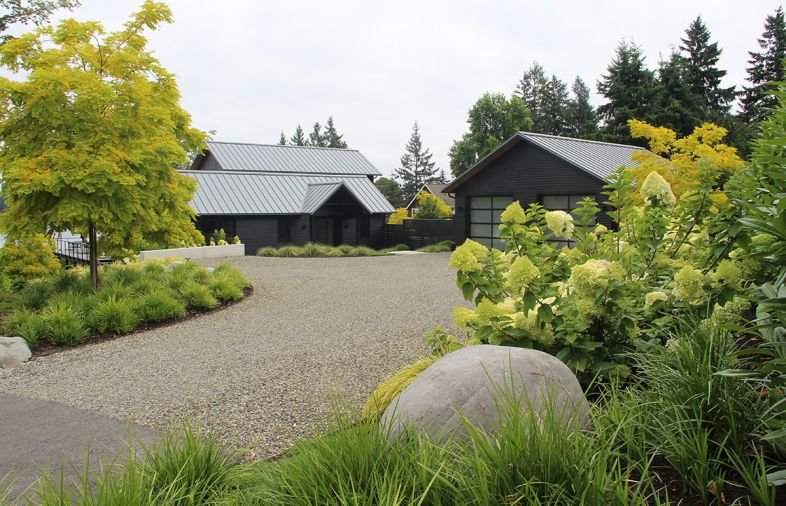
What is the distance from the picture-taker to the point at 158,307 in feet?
32.4

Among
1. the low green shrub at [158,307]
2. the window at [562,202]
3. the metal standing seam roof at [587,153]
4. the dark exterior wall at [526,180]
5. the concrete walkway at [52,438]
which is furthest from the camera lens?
the window at [562,202]

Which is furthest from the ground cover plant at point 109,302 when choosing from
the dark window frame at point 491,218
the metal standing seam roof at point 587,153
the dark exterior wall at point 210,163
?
the dark exterior wall at point 210,163

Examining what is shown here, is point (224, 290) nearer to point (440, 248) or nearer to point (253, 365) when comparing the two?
point (253, 365)

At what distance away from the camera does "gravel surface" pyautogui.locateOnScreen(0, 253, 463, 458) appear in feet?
17.8

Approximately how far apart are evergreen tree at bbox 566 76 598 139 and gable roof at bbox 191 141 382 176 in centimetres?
2446

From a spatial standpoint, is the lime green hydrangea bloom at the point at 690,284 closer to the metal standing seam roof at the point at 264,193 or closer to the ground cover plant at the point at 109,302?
the ground cover plant at the point at 109,302

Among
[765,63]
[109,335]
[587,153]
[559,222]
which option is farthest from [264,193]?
[765,63]

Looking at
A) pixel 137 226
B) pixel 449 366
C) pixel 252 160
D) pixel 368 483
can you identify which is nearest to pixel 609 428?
pixel 449 366

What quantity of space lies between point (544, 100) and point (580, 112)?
592cm

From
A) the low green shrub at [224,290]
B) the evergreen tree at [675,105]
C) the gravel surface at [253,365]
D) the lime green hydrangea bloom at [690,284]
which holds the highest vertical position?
the evergreen tree at [675,105]

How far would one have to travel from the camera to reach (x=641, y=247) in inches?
195

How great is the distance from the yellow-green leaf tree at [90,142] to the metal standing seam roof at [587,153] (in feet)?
Answer: 45.0

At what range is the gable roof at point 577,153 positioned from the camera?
2047 cm

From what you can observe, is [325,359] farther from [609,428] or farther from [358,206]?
[358,206]
